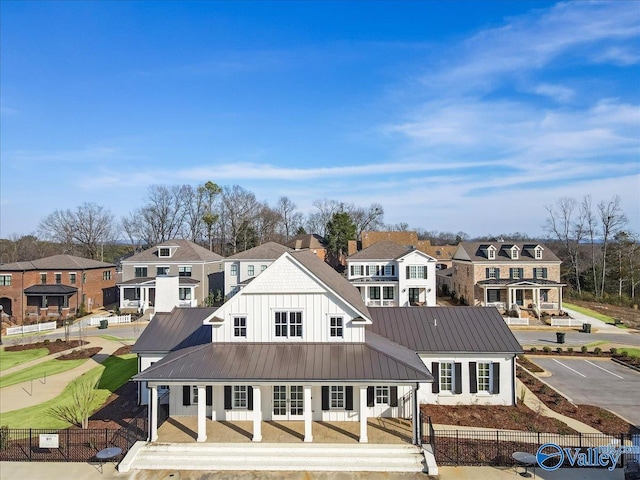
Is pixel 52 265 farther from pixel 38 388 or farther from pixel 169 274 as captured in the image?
pixel 38 388

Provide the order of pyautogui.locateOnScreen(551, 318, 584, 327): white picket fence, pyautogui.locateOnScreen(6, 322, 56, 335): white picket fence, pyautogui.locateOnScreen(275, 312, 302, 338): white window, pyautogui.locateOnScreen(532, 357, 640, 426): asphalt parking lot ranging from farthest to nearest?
pyautogui.locateOnScreen(551, 318, 584, 327): white picket fence, pyautogui.locateOnScreen(6, 322, 56, 335): white picket fence, pyautogui.locateOnScreen(532, 357, 640, 426): asphalt parking lot, pyautogui.locateOnScreen(275, 312, 302, 338): white window

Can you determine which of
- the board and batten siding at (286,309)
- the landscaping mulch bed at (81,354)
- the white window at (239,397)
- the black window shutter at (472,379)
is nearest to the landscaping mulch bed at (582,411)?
the black window shutter at (472,379)

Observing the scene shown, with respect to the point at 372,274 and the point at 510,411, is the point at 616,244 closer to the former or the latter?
the point at 372,274

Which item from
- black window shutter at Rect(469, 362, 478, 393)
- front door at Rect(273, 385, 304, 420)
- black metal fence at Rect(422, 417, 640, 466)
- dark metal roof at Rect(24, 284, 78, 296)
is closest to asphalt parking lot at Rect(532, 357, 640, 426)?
black metal fence at Rect(422, 417, 640, 466)

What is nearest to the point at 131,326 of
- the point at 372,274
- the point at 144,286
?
the point at 144,286

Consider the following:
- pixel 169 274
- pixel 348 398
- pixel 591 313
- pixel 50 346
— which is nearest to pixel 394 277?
pixel 591 313

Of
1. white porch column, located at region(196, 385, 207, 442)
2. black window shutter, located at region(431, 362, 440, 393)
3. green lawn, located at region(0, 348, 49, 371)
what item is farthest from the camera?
green lawn, located at region(0, 348, 49, 371)

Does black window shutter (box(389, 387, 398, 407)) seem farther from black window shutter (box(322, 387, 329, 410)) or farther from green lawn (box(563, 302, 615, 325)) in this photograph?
green lawn (box(563, 302, 615, 325))
